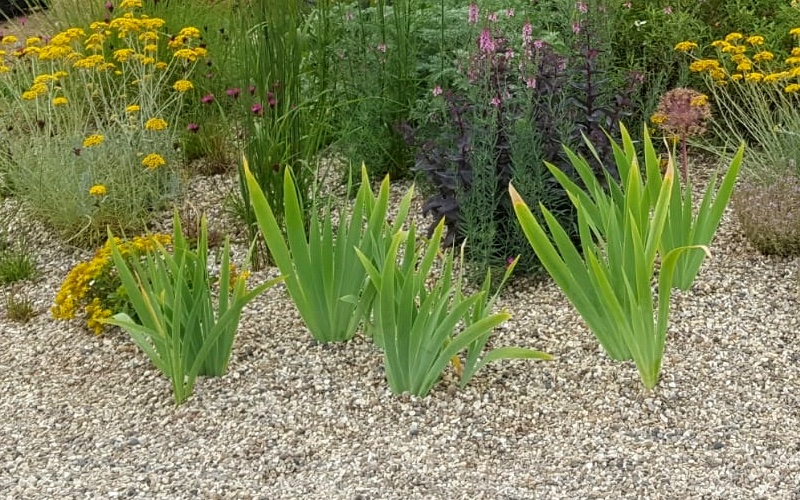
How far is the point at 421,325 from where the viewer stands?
10.9 feet

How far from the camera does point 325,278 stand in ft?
12.0

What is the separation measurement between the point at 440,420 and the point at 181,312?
95 cm

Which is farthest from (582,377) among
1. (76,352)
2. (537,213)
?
(76,352)

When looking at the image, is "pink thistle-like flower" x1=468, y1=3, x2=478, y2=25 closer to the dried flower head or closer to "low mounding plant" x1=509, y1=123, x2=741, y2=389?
the dried flower head

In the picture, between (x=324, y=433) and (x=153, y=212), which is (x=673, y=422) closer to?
(x=324, y=433)

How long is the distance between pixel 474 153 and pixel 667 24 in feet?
6.28

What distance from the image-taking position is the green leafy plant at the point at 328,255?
354cm

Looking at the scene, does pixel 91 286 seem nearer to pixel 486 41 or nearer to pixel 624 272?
pixel 486 41

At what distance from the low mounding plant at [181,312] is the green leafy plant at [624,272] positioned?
945mm

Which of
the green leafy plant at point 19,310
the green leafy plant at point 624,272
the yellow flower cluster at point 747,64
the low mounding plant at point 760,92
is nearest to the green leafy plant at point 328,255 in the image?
the green leafy plant at point 624,272

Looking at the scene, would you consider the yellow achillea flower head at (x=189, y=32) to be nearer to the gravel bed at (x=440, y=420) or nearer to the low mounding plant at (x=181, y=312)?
the gravel bed at (x=440, y=420)

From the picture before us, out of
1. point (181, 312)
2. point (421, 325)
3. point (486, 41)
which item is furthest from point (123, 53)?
point (421, 325)

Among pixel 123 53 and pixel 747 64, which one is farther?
pixel 123 53

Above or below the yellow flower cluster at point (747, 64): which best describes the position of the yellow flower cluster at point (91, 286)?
below
